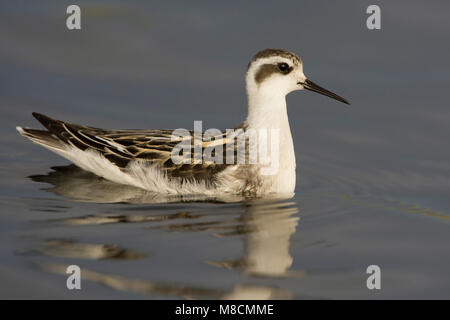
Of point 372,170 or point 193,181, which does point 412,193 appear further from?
point 193,181

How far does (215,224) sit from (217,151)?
5.34ft

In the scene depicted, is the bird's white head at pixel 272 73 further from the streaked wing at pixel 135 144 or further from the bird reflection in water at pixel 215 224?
the bird reflection in water at pixel 215 224

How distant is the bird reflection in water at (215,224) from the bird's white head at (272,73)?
151 cm

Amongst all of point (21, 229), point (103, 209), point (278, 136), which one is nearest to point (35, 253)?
point (21, 229)

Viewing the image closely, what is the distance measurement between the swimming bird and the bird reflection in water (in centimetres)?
19

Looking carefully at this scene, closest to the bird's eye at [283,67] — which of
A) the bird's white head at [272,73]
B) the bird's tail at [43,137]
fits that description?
the bird's white head at [272,73]

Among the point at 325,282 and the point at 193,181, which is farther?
the point at 193,181

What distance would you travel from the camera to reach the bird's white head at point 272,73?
489 inches

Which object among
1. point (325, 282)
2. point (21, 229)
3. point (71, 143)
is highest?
point (71, 143)

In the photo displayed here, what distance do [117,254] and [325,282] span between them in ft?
7.31

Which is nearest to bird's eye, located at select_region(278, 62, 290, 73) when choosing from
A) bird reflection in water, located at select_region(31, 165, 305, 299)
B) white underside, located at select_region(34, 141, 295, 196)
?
A: white underside, located at select_region(34, 141, 295, 196)

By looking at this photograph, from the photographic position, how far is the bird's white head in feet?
40.8

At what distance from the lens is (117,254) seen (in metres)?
9.82

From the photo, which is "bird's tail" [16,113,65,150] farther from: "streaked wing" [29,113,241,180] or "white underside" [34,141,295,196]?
"white underside" [34,141,295,196]
